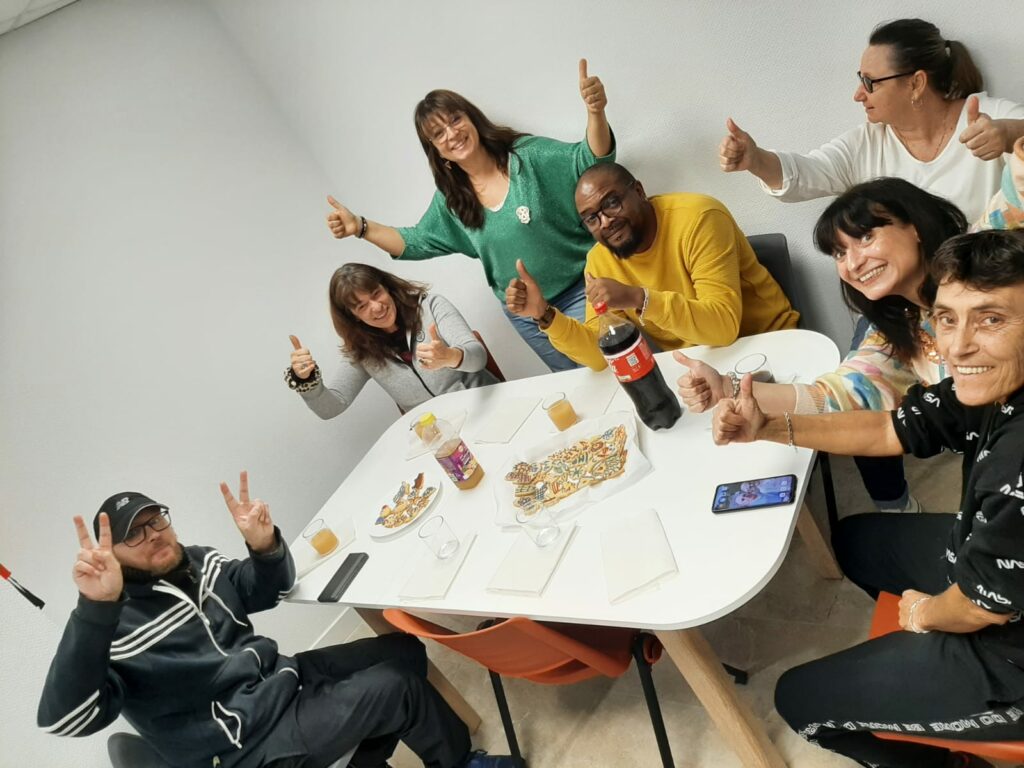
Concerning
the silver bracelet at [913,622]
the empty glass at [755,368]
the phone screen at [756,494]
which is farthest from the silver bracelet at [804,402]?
the silver bracelet at [913,622]

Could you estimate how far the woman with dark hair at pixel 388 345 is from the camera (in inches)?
97.7

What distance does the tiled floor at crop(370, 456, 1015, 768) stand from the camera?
5.98 feet

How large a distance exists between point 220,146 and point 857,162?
8.14ft

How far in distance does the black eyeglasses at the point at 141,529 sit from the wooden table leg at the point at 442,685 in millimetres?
618

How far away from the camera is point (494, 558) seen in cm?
157

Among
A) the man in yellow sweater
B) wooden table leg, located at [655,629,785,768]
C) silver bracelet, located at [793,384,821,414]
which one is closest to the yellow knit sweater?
the man in yellow sweater

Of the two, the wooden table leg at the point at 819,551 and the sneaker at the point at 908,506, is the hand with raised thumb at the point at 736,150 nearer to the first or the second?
the wooden table leg at the point at 819,551

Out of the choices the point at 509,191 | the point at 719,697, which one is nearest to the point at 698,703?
the point at 719,697

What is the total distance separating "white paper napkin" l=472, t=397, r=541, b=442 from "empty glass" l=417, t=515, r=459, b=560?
1.06ft

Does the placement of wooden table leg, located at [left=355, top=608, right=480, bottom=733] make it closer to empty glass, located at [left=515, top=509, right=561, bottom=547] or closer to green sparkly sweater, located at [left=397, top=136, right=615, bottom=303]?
empty glass, located at [left=515, top=509, right=561, bottom=547]

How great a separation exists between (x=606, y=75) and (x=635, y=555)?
1.78m

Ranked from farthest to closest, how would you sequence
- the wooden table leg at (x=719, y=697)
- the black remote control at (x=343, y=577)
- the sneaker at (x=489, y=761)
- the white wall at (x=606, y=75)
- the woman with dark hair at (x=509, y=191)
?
the woman with dark hair at (x=509, y=191) < the white wall at (x=606, y=75) < the sneaker at (x=489, y=761) < the black remote control at (x=343, y=577) < the wooden table leg at (x=719, y=697)

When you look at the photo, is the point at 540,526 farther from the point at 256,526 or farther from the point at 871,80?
the point at 871,80

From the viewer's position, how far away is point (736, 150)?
1.98 meters
